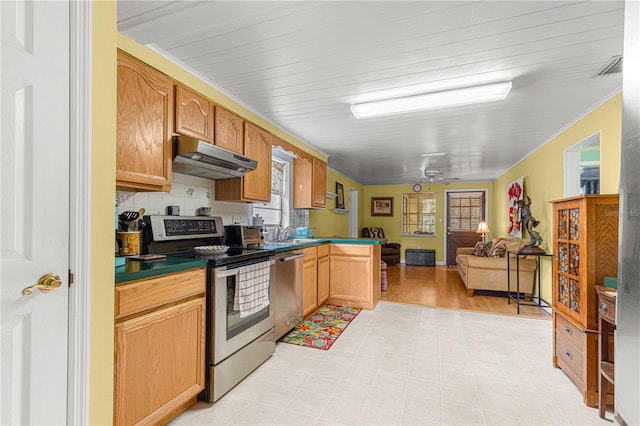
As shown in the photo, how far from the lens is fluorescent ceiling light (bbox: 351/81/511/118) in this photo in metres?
2.37

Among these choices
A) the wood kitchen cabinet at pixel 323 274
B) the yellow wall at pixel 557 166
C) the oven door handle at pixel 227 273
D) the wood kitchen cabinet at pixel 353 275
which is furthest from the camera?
the wood kitchen cabinet at pixel 353 275

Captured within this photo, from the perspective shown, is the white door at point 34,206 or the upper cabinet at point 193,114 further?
the upper cabinet at point 193,114

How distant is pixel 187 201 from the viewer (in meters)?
2.53

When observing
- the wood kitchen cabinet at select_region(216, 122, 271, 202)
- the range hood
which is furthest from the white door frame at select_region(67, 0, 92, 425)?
the wood kitchen cabinet at select_region(216, 122, 271, 202)

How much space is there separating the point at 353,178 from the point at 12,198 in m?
6.99

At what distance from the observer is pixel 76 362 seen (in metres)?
1.07

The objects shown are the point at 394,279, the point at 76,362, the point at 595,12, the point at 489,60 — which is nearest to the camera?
the point at 76,362

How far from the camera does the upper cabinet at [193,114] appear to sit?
2.15m

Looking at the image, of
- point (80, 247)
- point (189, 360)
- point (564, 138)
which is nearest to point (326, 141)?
point (564, 138)

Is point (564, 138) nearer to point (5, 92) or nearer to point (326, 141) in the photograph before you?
point (326, 141)

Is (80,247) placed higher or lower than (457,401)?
higher

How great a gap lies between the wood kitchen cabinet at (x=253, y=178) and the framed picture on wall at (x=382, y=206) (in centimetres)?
590

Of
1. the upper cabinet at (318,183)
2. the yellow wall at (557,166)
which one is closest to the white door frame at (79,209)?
the upper cabinet at (318,183)

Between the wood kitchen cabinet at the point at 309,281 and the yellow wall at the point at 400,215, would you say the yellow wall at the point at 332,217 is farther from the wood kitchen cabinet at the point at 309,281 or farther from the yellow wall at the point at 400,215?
the wood kitchen cabinet at the point at 309,281
